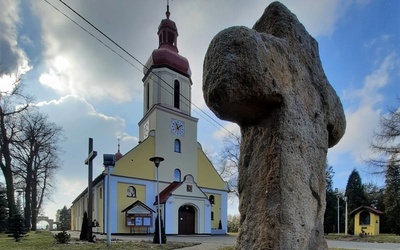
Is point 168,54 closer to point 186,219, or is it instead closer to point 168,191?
point 168,191

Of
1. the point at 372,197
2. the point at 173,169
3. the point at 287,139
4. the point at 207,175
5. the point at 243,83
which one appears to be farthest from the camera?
the point at 372,197

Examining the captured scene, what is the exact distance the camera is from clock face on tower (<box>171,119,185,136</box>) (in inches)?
1131

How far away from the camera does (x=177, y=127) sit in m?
29.0

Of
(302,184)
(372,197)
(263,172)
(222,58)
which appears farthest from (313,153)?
(372,197)

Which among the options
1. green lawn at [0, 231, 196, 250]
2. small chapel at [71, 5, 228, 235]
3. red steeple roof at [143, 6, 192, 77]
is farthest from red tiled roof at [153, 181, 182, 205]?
green lawn at [0, 231, 196, 250]

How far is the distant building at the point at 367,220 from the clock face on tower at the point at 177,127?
17.4 metres

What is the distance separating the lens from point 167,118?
92.8 ft

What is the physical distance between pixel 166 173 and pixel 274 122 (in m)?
25.4

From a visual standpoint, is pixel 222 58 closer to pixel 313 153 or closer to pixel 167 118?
pixel 313 153

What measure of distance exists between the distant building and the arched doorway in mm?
13981

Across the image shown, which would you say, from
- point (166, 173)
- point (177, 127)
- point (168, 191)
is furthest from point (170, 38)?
point (168, 191)

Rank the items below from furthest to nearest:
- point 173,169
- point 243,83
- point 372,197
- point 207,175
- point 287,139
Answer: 1. point 372,197
2. point 207,175
3. point 173,169
4. point 287,139
5. point 243,83

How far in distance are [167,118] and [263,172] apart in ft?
85.6

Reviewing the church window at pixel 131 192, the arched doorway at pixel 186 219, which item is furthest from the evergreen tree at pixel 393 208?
the church window at pixel 131 192
